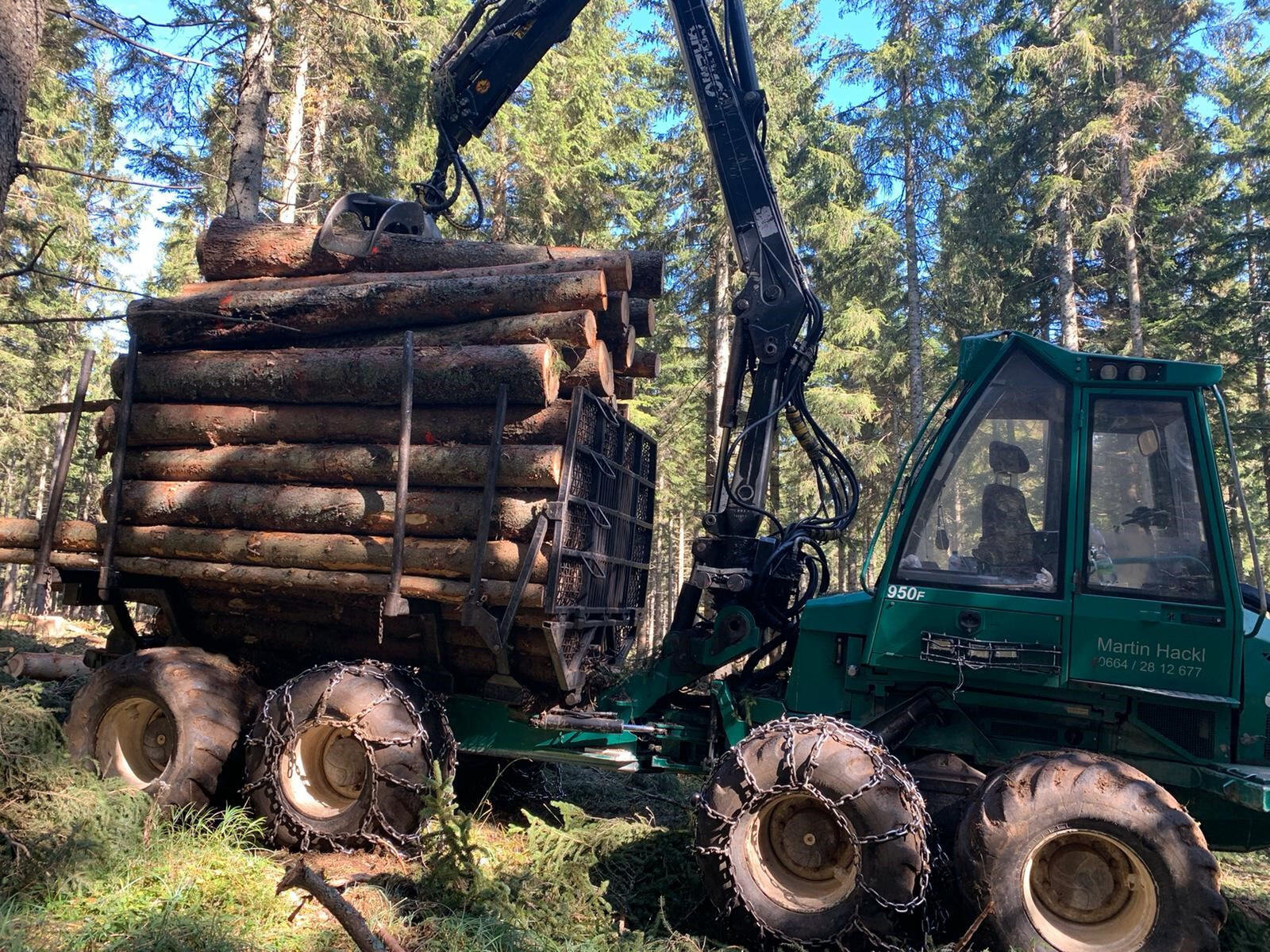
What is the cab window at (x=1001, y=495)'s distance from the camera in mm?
4762

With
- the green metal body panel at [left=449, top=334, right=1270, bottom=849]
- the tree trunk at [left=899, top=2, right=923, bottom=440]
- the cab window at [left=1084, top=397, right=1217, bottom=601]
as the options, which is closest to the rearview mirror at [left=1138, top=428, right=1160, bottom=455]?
the cab window at [left=1084, top=397, right=1217, bottom=601]

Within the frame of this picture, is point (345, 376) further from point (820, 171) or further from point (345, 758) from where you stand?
point (820, 171)

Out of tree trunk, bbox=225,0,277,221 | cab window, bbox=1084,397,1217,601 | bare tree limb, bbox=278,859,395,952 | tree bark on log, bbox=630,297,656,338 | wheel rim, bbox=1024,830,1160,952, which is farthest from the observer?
tree trunk, bbox=225,0,277,221

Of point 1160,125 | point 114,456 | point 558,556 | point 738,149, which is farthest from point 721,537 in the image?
point 1160,125

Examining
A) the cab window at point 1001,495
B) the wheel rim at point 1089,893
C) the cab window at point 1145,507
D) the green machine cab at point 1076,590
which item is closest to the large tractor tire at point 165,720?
the green machine cab at point 1076,590

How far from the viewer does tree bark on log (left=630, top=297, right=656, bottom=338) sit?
6.60 meters

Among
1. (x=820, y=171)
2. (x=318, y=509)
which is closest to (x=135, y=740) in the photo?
(x=318, y=509)

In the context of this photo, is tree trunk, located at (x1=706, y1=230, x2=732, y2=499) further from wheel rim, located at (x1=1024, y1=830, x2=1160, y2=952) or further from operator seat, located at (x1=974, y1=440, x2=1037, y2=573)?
wheel rim, located at (x1=1024, y1=830, x2=1160, y2=952)

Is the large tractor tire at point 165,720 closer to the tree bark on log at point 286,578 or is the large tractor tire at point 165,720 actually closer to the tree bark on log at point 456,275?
the tree bark on log at point 286,578

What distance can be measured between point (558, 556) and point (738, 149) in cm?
358

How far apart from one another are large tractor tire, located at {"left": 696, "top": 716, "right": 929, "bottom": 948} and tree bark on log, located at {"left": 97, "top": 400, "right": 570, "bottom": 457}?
2.34 meters

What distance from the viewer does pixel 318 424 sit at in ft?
19.2

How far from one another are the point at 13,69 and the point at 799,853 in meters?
5.99

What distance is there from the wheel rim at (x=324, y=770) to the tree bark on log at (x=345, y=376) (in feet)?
7.25
